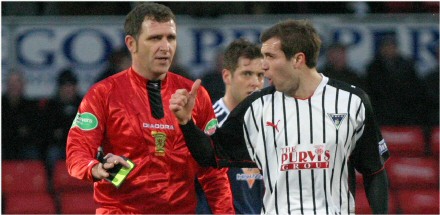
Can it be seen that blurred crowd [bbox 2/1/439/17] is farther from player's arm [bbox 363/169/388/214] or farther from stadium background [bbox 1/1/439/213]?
player's arm [bbox 363/169/388/214]

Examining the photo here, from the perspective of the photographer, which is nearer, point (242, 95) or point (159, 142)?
point (159, 142)

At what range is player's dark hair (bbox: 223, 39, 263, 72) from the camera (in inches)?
270

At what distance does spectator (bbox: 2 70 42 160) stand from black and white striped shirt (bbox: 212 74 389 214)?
5.58 meters

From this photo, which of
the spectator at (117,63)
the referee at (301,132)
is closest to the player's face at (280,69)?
the referee at (301,132)

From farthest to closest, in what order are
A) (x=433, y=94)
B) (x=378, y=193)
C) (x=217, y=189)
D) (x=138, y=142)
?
(x=433, y=94)
(x=217, y=189)
(x=138, y=142)
(x=378, y=193)

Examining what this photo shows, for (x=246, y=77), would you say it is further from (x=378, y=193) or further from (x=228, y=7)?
(x=228, y=7)

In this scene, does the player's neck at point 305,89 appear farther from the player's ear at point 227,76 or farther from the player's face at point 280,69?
the player's ear at point 227,76

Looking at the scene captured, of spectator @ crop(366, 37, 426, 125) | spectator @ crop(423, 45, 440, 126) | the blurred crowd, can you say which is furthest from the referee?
spectator @ crop(423, 45, 440, 126)

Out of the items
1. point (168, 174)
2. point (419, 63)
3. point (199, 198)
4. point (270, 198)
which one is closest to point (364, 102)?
point (270, 198)

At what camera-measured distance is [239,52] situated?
6.92 meters

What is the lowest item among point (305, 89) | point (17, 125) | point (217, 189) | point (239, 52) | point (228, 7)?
point (217, 189)

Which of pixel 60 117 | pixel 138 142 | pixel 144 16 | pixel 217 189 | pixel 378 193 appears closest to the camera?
pixel 378 193

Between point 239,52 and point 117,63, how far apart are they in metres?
3.38

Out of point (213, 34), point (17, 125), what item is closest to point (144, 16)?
point (17, 125)
